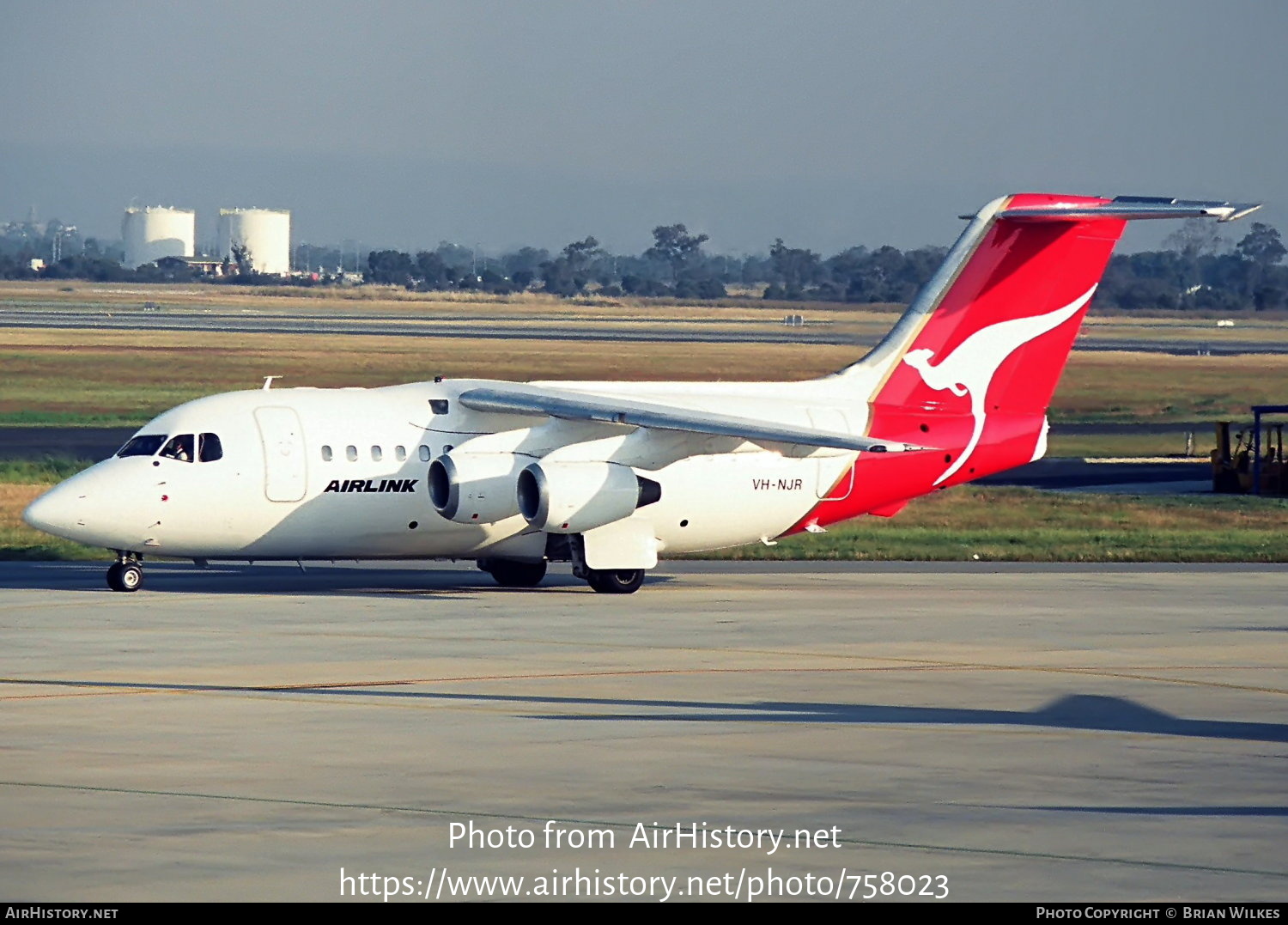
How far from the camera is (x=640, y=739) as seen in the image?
60.2 ft

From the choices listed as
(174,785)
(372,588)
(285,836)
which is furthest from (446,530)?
(285,836)

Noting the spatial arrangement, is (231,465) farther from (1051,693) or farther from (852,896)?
(852,896)

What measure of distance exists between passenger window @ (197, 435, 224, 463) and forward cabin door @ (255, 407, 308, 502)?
63 cm

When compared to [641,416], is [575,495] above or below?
below

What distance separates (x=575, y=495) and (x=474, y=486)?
59.0 inches

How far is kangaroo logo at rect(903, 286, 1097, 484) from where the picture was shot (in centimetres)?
3391

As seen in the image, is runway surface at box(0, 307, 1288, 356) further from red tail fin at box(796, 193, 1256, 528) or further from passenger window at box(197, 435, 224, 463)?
passenger window at box(197, 435, 224, 463)

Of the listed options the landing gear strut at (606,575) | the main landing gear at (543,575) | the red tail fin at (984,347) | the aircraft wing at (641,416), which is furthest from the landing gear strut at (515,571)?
the red tail fin at (984,347)

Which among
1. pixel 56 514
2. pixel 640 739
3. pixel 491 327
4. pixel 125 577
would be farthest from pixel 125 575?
pixel 491 327

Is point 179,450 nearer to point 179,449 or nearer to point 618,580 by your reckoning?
point 179,449

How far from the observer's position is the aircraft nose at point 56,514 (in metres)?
28.9

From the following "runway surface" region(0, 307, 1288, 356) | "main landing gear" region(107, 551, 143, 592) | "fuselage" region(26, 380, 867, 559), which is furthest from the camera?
"runway surface" region(0, 307, 1288, 356)

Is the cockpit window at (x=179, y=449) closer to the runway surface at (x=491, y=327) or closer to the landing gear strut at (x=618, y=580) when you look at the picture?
the landing gear strut at (x=618, y=580)

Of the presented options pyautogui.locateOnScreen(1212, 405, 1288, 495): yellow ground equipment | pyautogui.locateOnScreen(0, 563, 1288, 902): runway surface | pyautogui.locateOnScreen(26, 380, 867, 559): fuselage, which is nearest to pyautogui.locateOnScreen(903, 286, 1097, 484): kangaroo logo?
pyautogui.locateOnScreen(26, 380, 867, 559): fuselage
